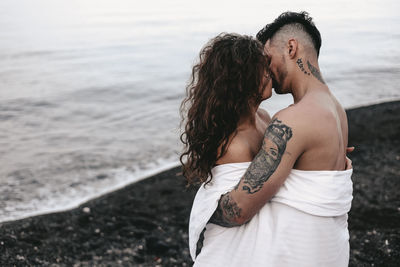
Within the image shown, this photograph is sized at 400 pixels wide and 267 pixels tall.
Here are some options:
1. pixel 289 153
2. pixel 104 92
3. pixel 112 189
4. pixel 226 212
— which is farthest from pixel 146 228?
pixel 104 92

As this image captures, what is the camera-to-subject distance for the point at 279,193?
7.43ft

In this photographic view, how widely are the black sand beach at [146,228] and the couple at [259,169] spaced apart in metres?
1.96

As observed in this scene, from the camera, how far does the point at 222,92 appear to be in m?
2.33

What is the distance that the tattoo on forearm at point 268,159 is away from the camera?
2174mm

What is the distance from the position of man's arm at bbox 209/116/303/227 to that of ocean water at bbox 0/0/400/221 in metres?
3.90

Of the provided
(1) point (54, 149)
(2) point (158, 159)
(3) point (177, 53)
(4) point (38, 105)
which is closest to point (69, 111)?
(4) point (38, 105)

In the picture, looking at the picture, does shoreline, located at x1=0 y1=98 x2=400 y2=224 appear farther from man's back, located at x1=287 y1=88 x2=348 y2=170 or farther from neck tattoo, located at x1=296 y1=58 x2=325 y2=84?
man's back, located at x1=287 y1=88 x2=348 y2=170

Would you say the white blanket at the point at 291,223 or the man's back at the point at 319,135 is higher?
the man's back at the point at 319,135

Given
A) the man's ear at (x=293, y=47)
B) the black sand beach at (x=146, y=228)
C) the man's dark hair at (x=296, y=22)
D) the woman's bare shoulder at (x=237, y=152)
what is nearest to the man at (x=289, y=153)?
the woman's bare shoulder at (x=237, y=152)

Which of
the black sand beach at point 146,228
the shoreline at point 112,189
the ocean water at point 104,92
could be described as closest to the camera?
the black sand beach at point 146,228

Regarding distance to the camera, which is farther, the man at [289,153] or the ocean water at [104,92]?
the ocean water at [104,92]

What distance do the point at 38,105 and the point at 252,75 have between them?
29.0ft

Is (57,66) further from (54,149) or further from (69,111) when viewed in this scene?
(54,149)

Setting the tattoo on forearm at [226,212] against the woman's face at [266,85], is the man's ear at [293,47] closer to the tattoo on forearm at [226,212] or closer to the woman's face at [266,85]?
the woman's face at [266,85]
